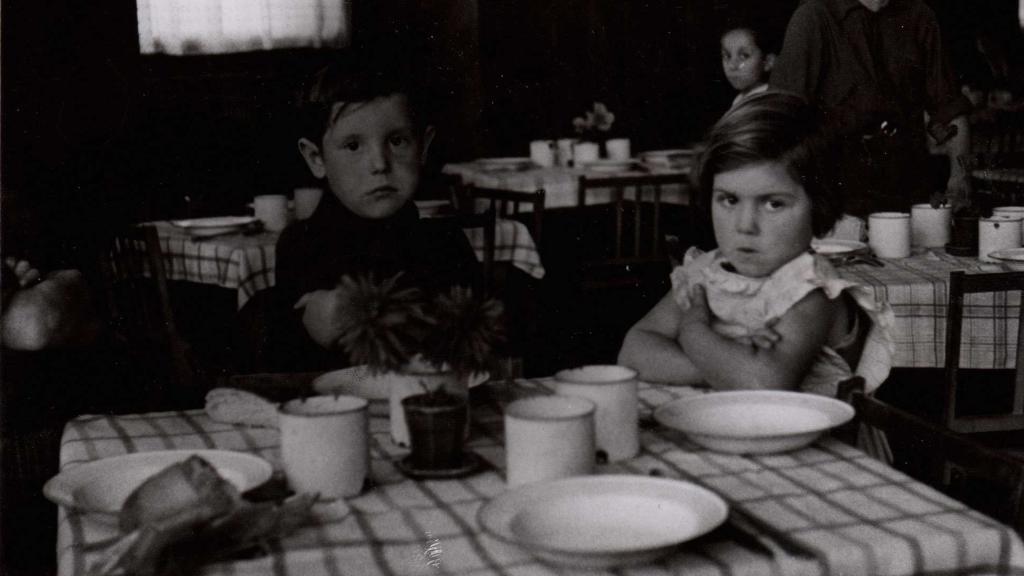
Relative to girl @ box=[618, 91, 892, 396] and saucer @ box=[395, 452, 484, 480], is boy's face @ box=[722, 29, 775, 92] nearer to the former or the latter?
girl @ box=[618, 91, 892, 396]

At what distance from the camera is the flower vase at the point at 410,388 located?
1280mm

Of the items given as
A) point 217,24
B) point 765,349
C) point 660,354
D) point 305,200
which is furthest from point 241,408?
point 305,200

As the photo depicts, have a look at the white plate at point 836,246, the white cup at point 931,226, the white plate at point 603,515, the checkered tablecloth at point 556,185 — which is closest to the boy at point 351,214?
the white plate at point 836,246

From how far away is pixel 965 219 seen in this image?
2.83 meters

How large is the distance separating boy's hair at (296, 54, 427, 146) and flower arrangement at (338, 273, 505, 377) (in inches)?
44.9

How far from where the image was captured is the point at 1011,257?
2664 millimetres

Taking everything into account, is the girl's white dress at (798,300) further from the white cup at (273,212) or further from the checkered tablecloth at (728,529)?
the white cup at (273,212)

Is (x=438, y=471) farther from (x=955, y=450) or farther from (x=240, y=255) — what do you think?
(x=240, y=255)

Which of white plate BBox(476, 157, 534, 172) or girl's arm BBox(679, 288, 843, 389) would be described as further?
white plate BBox(476, 157, 534, 172)

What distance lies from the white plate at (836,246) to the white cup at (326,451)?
1779mm

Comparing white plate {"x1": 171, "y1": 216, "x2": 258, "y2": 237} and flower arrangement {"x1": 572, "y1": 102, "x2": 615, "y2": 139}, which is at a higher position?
flower arrangement {"x1": 572, "y1": 102, "x2": 615, "y2": 139}

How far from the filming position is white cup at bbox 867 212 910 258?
9.07 ft

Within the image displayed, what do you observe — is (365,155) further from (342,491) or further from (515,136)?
(515,136)

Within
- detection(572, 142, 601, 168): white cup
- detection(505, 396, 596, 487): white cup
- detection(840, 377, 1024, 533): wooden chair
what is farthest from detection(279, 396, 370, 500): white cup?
detection(572, 142, 601, 168): white cup
